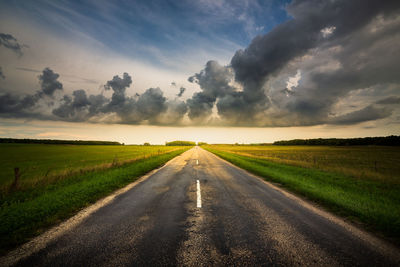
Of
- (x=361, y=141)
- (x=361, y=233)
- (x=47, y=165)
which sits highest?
(x=361, y=141)

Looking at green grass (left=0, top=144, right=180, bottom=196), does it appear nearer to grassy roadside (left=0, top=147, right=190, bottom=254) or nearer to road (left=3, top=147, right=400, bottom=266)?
grassy roadside (left=0, top=147, right=190, bottom=254)

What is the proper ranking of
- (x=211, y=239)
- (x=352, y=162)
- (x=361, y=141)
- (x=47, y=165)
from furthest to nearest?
(x=361, y=141)
(x=352, y=162)
(x=47, y=165)
(x=211, y=239)

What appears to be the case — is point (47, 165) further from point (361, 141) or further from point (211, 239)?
point (361, 141)

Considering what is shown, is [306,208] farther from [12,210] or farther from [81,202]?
[12,210]

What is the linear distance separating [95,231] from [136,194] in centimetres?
309

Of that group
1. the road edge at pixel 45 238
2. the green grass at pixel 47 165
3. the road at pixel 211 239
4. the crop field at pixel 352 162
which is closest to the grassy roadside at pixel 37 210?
the road edge at pixel 45 238

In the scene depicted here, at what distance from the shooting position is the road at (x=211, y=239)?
288cm

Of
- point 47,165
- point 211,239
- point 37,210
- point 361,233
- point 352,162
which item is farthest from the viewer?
point 352,162

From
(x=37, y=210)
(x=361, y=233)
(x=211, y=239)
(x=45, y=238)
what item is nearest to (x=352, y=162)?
(x=361, y=233)

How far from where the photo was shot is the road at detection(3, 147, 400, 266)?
2.88 meters

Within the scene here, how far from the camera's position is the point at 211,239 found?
11.6 feet

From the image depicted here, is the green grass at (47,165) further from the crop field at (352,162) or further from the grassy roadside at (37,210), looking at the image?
the crop field at (352,162)

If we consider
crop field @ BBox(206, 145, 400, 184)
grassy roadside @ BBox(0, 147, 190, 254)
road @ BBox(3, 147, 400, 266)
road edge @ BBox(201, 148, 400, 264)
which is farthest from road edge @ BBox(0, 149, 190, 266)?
crop field @ BBox(206, 145, 400, 184)

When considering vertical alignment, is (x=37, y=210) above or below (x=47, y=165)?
above
